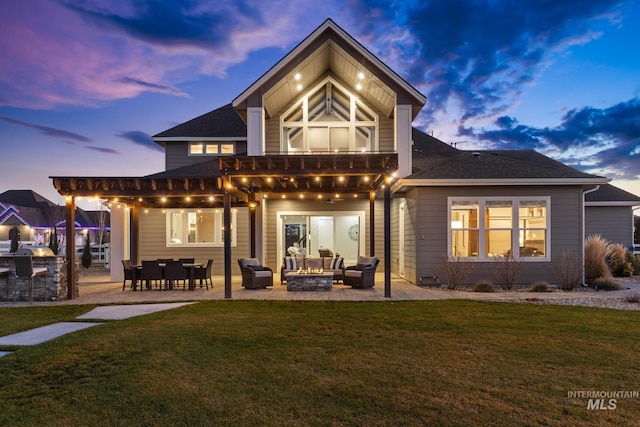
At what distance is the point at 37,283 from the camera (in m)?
9.16

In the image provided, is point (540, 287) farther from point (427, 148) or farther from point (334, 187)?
point (427, 148)

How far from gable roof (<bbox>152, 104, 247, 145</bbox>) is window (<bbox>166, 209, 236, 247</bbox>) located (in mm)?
3042

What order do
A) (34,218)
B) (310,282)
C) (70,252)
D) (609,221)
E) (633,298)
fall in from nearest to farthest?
(633,298), (70,252), (310,282), (609,221), (34,218)

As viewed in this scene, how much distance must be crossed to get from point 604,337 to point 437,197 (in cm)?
609

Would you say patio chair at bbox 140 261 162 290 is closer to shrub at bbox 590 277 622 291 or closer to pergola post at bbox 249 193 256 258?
pergola post at bbox 249 193 256 258

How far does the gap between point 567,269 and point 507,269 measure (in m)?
1.75

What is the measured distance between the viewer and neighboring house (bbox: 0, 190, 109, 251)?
3075cm

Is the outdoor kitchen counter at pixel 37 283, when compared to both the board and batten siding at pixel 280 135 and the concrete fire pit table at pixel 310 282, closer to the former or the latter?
the concrete fire pit table at pixel 310 282

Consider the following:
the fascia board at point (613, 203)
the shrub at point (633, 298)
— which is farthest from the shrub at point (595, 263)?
the fascia board at point (613, 203)

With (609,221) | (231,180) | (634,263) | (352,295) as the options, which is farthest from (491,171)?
(609,221)

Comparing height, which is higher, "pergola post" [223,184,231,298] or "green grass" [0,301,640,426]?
"pergola post" [223,184,231,298]

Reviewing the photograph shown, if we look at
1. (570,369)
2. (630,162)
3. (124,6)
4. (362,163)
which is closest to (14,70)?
(124,6)

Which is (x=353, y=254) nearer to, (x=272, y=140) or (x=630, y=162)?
(x=272, y=140)

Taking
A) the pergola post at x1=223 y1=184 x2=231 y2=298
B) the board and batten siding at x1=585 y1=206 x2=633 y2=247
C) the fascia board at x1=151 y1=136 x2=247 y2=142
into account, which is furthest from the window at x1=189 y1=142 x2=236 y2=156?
the board and batten siding at x1=585 y1=206 x2=633 y2=247
